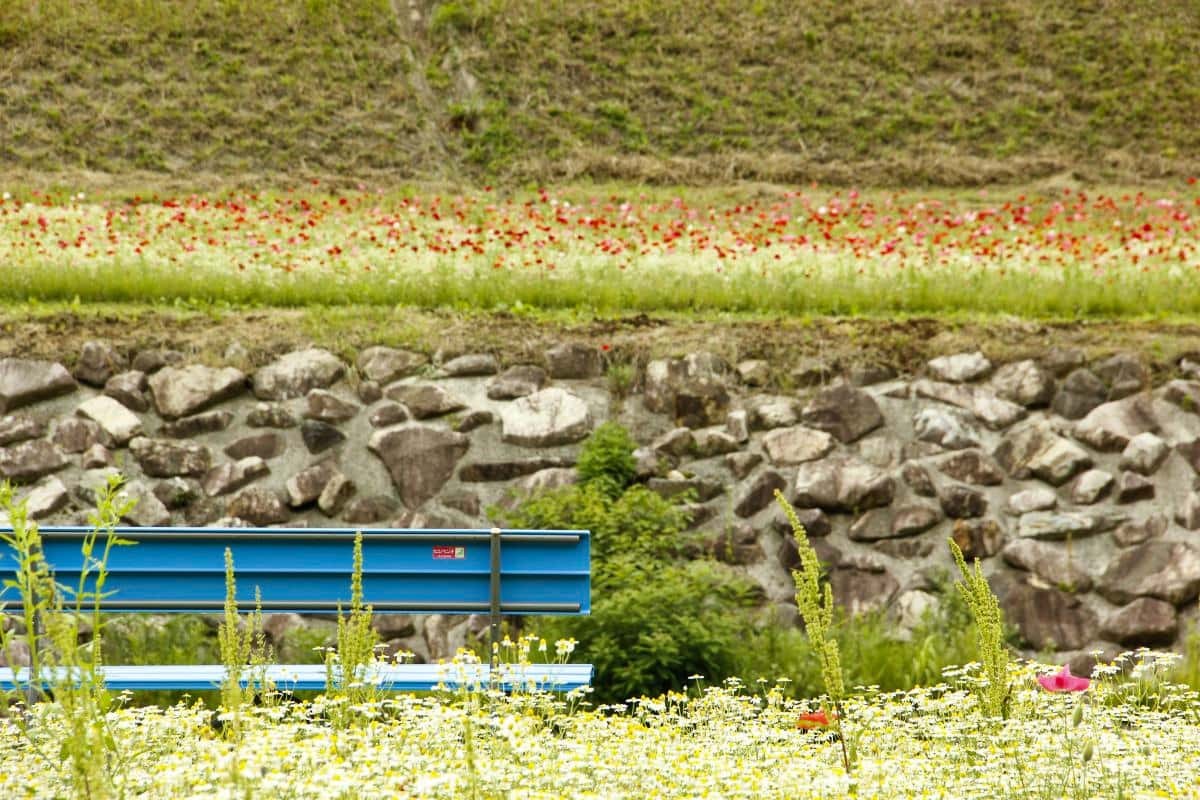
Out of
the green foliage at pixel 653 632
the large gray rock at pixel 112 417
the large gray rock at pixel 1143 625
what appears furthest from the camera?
the large gray rock at pixel 112 417

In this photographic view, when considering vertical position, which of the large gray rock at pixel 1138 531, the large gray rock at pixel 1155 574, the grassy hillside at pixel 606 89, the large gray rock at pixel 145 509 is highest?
the grassy hillside at pixel 606 89

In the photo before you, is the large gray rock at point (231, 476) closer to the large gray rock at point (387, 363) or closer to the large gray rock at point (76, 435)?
the large gray rock at point (76, 435)

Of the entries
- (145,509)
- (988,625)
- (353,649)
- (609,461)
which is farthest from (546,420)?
(988,625)

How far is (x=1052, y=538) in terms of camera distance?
643cm

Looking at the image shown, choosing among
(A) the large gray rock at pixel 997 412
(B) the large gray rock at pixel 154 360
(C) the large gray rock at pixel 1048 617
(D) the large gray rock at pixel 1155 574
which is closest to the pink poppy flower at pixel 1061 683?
(C) the large gray rock at pixel 1048 617

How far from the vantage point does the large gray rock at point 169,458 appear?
266 inches

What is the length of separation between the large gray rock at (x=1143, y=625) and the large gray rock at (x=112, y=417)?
5.29m

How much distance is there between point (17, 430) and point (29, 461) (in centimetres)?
20

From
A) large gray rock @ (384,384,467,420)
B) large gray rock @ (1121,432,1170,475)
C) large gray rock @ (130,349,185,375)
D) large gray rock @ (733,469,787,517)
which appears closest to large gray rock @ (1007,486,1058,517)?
large gray rock @ (1121,432,1170,475)

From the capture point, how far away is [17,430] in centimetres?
675

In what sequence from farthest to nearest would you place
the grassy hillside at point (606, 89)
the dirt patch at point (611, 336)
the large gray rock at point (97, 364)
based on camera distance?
the grassy hillside at point (606, 89) < the dirt patch at point (611, 336) < the large gray rock at point (97, 364)

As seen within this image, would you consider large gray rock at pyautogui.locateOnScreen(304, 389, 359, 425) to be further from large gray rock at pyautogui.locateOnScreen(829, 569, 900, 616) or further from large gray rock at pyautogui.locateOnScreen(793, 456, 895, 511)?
large gray rock at pyautogui.locateOnScreen(829, 569, 900, 616)

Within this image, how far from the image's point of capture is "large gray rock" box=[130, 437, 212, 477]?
6754 mm

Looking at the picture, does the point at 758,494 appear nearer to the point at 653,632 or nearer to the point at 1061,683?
the point at 653,632
